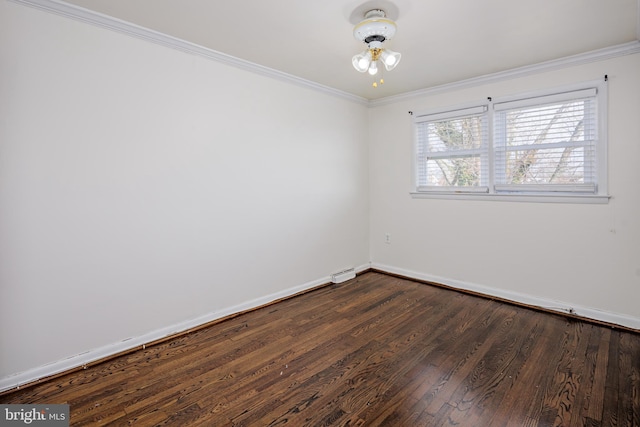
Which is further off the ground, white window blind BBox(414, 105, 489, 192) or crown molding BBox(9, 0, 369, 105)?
crown molding BBox(9, 0, 369, 105)

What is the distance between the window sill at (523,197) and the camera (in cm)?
295

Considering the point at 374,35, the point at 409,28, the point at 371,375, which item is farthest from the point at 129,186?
the point at 409,28

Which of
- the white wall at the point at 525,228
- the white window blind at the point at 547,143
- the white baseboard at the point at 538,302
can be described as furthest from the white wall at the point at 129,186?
the white window blind at the point at 547,143

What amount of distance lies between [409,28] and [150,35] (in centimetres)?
195

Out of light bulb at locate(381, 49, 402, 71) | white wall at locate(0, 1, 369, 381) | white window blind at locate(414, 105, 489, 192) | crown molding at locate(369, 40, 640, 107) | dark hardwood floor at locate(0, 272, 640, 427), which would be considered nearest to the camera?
dark hardwood floor at locate(0, 272, 640, 427)

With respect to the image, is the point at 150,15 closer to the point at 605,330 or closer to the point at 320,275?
the point at 320,275

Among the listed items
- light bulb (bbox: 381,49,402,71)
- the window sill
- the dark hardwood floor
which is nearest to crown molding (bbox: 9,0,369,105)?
light bulb (bbox: 381,49,402,71)

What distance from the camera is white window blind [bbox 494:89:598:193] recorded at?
117 inches

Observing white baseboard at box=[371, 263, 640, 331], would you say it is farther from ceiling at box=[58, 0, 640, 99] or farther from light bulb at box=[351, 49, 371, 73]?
light bulb at box=[351, 49, 371, 73]

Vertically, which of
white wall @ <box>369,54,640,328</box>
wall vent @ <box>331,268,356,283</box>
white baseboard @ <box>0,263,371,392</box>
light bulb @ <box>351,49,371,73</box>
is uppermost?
light bulb @ <box>351,49,371,73</box>

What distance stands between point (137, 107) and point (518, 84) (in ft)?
11.6

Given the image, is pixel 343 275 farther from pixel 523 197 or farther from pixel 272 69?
pixel 272 69

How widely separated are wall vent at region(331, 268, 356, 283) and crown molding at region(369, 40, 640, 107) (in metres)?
2.35

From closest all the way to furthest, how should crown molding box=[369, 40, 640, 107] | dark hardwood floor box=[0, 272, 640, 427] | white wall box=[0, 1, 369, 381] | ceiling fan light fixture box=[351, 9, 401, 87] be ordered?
dark hardwood floor box=[0, 272, 640, 427], white wall box=[0, 1, 369, 381], ceiling fan light fixture box=[351, 9, 401, 87], crown molding box=[369, 40, 640, 107]
